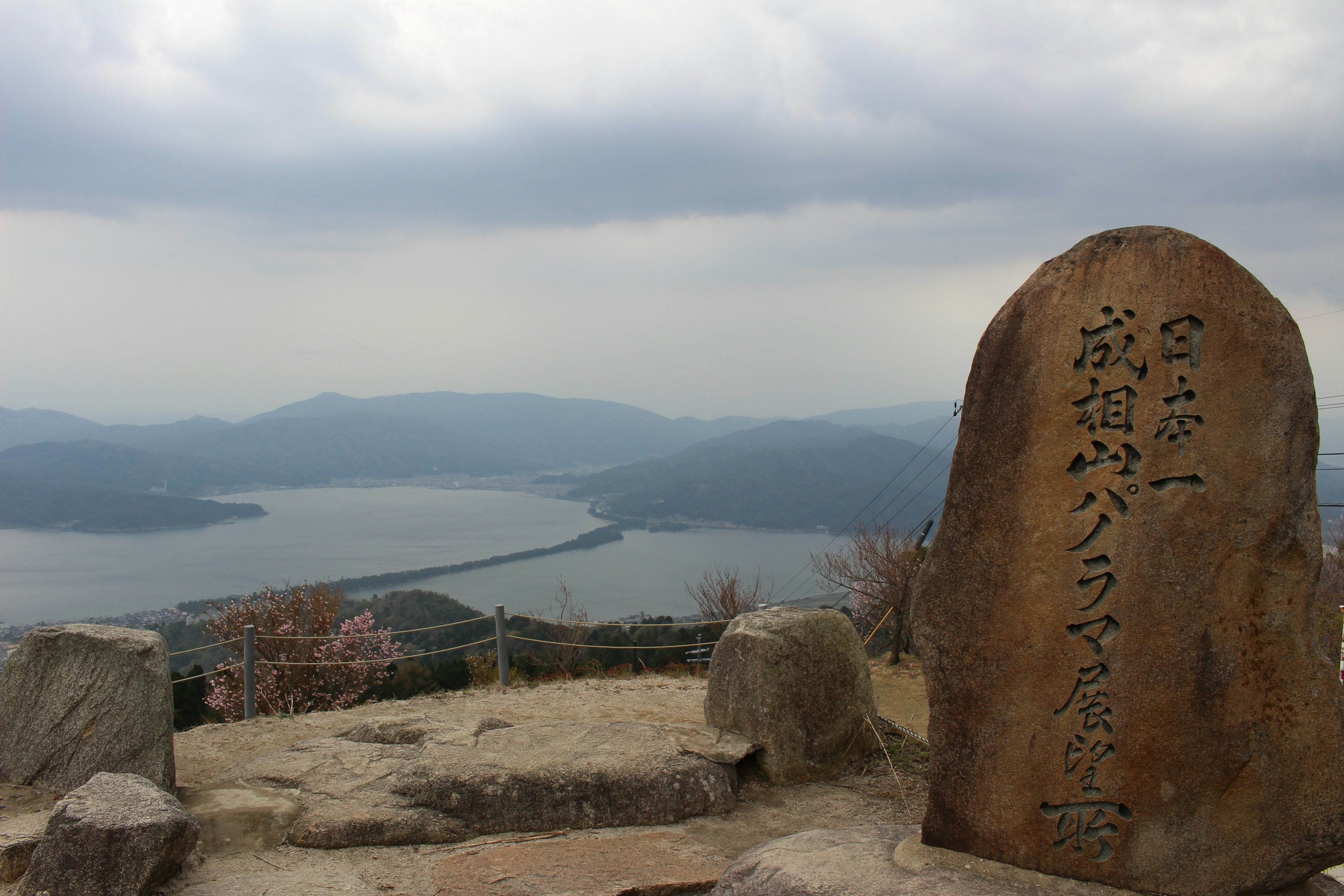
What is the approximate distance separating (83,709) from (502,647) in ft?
15.3

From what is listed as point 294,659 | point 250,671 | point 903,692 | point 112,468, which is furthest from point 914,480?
point 112,468

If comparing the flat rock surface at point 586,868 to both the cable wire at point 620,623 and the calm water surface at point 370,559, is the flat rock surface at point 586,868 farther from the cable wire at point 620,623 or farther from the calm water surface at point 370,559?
the calm water surface at point 370,559

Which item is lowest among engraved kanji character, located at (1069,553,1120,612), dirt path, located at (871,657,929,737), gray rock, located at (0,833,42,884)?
dirt path, located at (871,657,929,737)

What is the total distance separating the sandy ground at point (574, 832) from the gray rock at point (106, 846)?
0.27 metres

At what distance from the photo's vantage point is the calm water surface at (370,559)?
38.9 metres

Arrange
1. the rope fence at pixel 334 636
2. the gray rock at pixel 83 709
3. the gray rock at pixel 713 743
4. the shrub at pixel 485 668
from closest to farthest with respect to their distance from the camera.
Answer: the gray rock at pixel 83 709 → the gray rock at pixel 713 743 → the rope fence at pixel 334 636 → the shrub at pixel 485 668

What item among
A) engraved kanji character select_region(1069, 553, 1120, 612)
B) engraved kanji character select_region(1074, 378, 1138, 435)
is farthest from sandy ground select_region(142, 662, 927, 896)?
engraved kanji character select_region(1074, 378, 1138, 435)

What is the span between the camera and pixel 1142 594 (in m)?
3.27

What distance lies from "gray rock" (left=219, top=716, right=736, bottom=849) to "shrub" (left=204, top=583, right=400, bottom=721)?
428cm

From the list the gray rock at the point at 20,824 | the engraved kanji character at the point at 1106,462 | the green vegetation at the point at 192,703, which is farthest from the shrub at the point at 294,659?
the engraved kanji character at the point at 1106,462

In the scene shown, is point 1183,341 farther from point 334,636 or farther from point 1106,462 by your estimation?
point 334,636

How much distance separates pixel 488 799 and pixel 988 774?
303 cm

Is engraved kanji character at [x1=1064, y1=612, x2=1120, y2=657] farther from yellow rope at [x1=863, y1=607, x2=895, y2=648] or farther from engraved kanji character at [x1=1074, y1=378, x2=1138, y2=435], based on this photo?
yellow rope at [x1=863, y1=607, x2=895, y2=648]

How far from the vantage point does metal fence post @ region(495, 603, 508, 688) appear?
9.30 meters
